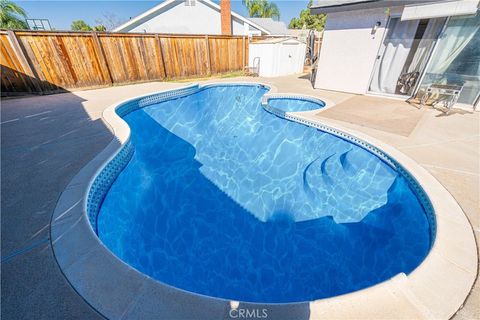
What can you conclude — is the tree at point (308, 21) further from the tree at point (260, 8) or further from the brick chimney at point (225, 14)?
the brick chimney at point (225, 14)

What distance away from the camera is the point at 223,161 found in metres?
6.81

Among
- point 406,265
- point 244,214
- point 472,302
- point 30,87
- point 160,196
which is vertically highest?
point 30,87

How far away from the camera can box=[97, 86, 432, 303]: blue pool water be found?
3.43m

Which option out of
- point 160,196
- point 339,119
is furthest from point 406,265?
point 160,196

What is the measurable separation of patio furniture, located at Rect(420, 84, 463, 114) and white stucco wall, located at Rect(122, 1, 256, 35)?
17.3 meters

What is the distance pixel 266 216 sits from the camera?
199 inches

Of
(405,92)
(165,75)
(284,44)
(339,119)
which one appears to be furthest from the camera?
(284,44)

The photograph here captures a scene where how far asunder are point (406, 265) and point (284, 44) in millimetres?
12933

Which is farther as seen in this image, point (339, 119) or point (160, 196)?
point (339, 119)

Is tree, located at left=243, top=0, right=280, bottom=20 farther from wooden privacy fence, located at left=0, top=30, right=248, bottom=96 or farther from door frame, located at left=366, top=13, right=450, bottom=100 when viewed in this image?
door frame, located at left=366, top=13, right=450, bottom=100

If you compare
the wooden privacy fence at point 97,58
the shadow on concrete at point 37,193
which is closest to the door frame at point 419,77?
the wooden privacy fence at point 97,58

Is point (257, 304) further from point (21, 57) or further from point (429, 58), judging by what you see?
point (21, 57)

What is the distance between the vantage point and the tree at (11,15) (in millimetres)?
16344

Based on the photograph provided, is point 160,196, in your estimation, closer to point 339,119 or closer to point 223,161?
point 223,161
